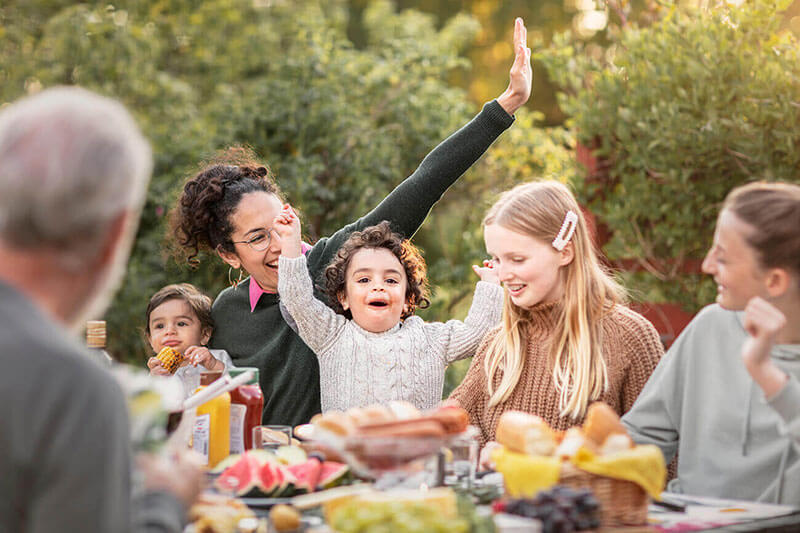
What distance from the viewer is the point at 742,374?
8.39 ft

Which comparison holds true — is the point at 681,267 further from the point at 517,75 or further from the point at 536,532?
the point at 536,532

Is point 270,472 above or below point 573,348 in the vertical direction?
below

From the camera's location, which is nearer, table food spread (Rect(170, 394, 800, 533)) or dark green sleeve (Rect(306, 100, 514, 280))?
table food spread (Rect(170, 394, 800, 533))

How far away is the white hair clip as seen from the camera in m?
3.27

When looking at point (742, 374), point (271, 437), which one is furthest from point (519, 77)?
point (271, 437)

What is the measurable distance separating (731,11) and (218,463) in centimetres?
360

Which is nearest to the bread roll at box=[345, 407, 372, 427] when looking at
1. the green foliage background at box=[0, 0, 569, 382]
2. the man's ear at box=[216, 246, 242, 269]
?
the man's ear at box=[216, 246, 242, 269]

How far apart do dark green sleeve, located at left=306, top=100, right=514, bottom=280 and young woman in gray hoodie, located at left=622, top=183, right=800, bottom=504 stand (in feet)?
4.73

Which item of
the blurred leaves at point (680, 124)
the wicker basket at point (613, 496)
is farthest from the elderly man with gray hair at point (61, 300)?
the blurred leaves at point (680, 124)

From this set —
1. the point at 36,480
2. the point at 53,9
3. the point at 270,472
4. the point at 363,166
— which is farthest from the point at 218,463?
the point at 53,9

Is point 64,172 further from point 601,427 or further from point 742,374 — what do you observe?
point 742,374

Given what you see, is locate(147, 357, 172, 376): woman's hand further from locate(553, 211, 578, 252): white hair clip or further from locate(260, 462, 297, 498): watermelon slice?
locate(553, 211, 578, 252): white hair clip

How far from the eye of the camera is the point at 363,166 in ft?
23.2

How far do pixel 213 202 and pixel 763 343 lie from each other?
2.55 meters
